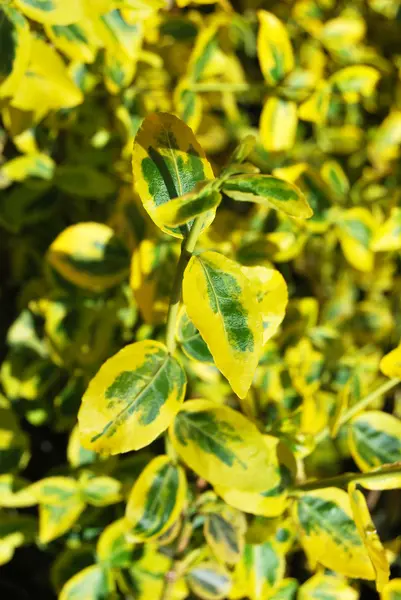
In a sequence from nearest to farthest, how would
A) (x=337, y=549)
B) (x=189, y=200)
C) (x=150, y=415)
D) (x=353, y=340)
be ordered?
(x=189, y=200), (x=150, y=415), (x=337, y=549), (x=353, y=340)

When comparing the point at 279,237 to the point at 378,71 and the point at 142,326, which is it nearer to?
the point at 142,326

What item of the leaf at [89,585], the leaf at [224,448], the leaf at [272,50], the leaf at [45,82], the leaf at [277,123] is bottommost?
the leaf at [89,585]

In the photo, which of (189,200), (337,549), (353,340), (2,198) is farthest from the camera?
(353,340)

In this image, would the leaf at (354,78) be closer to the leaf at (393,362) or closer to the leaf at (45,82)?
the leaf at (45,82)

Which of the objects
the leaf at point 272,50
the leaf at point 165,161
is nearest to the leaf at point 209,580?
the leaf at point 165,161

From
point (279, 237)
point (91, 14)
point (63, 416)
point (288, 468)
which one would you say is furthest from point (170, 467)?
point (91, 14)

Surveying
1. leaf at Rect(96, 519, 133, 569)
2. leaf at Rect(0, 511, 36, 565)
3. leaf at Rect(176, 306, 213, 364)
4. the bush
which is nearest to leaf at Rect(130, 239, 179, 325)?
the bush
